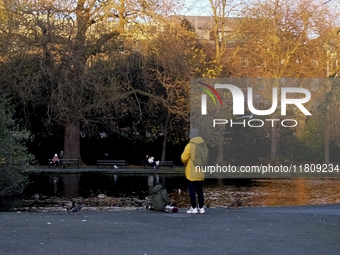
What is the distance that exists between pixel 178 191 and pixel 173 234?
15.2 metres

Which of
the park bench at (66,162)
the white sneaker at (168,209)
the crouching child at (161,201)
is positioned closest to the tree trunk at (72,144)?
the park bench at (66,162)

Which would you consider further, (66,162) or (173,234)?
(66,162)

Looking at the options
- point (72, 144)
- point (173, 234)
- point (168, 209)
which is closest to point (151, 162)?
point (72, 144)

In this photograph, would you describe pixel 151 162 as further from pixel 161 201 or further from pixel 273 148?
pixel 161 201

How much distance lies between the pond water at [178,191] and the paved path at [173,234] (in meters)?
6.39

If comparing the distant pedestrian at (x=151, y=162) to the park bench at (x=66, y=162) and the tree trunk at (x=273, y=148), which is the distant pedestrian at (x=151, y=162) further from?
the tree trunk at (x=273, y=148)

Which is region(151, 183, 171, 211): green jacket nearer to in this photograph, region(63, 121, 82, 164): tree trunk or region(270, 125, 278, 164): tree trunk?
region(63, 121, 82, 164): tree trunk

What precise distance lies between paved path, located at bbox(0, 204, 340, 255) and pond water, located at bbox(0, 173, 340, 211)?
639 cm

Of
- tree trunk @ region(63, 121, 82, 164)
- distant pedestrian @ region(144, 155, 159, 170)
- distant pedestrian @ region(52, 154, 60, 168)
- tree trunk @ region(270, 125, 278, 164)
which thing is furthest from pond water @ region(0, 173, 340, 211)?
tree trunk @ region(270, 125, 278, 164)

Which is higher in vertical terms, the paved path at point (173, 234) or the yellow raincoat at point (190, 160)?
the yellow raincoat at point (190, 160)

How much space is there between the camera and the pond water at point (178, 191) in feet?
72.1

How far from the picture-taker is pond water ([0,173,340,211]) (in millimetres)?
21984

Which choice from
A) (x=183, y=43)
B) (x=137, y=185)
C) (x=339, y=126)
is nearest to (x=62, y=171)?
(x=137, y=185)

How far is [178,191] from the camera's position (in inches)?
1010
